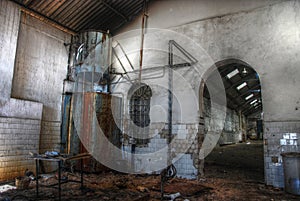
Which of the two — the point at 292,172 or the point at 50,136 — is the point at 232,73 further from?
the point at 50,136

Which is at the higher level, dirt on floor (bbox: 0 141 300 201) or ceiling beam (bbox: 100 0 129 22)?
ceiling beam (bbox: 100 0 129 22)

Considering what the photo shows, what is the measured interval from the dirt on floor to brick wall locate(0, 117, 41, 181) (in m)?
0.90

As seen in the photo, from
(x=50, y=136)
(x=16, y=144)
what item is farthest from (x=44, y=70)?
(x=16, y=144)

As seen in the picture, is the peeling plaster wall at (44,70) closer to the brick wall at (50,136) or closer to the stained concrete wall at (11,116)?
the brick wall at (50,136)

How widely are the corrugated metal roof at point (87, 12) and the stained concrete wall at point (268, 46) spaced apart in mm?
2903

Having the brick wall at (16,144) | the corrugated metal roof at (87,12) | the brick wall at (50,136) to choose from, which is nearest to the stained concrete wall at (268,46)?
the corrugated metal roof at (87,12)

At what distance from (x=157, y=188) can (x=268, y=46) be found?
471cm

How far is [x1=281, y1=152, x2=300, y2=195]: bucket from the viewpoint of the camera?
465 cm

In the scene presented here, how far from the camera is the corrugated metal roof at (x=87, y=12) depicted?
664 cm

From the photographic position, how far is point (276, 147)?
→ 17.4 ft

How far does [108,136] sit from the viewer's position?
22.7ft

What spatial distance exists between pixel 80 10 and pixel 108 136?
441 centimetres

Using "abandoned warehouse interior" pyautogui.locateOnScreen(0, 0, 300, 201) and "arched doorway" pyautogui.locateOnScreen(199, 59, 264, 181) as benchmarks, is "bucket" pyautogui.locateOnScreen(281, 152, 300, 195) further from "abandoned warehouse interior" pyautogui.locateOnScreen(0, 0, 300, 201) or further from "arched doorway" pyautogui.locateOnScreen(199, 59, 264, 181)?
"arched doorway" pyautogui.locateOnScreen(199, 59, 264, 181)

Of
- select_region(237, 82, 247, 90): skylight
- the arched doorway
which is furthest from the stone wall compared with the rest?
select_region(237, 82, 247, 90): skylight
